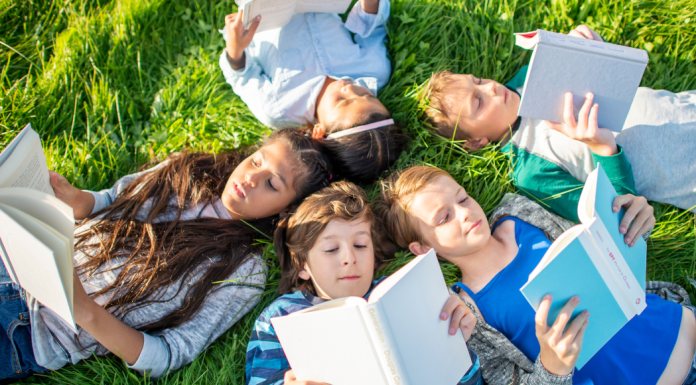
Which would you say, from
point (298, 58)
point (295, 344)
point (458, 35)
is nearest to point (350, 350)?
point (295, 344)

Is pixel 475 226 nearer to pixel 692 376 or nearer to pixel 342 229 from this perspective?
pixel 342 229

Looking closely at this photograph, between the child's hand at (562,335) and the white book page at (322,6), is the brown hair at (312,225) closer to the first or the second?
the child's hand at (562,335)

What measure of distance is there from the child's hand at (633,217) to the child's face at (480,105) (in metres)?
0.92

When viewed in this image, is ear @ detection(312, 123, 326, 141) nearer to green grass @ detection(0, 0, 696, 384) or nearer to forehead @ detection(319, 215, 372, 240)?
green grass @ detection(0, 0, 696, 384)

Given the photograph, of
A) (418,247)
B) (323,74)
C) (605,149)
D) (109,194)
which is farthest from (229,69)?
(605,149)

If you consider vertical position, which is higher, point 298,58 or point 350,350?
point 298,58

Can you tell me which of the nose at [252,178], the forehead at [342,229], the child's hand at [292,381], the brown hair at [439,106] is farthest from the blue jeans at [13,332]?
the brown hair at [439,106]

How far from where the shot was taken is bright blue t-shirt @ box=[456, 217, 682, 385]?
221 cm

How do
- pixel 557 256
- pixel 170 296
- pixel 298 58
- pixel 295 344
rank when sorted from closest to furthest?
1. pixel 557 256
2. pixel 295 344
3. pixel 170 296
4. pixel 298 58

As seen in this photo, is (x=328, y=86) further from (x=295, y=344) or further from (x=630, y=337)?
(x=630, y=337)

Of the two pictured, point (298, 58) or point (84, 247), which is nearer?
point (84, 247)

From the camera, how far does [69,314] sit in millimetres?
1600

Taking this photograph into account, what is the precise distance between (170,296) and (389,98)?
2.06 meters

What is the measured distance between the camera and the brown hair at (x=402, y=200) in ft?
8.07
